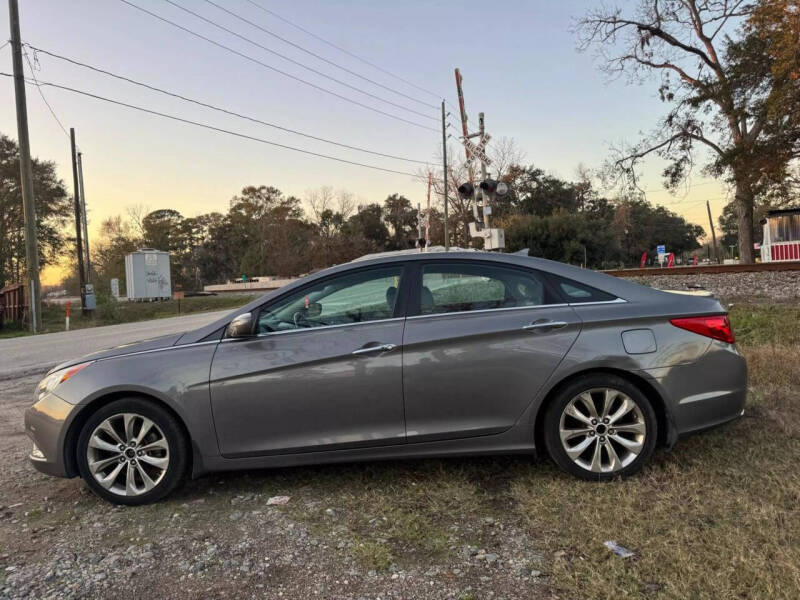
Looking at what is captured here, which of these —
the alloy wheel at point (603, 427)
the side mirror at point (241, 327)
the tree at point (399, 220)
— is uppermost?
the tree at point (399, 220)

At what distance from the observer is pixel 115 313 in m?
23.0

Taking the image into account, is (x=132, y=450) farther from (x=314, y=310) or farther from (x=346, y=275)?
(x=346, y=275)

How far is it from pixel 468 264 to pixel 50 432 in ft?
9.47

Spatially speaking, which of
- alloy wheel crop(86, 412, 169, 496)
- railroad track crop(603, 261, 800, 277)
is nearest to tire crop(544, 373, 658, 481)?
alloy wheel crop(86, 412, 169, 496)

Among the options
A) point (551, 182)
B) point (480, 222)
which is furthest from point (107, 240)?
point (480, 222)

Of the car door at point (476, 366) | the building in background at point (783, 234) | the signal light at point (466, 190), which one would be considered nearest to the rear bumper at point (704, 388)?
the car door at point (476, 366)

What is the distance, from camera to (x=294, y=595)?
96.2 inches

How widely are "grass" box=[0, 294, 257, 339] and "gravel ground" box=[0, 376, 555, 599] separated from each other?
55.7 ft

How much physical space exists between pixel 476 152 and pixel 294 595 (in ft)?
60.7

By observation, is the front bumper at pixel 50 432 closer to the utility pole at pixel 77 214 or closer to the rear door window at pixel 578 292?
the rear door window at pixel 578 292

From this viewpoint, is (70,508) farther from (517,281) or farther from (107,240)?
(107,240)

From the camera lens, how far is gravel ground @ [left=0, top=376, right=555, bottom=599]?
2500mm

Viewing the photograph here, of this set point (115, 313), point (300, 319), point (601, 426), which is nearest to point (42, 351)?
point (300, 319)

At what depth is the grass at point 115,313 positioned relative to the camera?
20.0 meters
